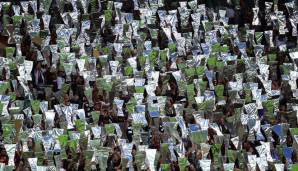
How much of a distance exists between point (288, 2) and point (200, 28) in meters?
1.96

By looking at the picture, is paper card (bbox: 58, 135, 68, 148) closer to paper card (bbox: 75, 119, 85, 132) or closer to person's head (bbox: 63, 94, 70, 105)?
paper card (bbox: 75, 119, 85, 132)

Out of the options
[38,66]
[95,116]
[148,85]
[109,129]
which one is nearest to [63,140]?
[109,129]

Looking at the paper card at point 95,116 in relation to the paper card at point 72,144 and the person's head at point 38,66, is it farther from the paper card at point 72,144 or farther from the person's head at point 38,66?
the person's head at point 38,66

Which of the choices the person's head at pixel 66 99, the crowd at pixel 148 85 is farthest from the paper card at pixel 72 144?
the person's head at pixel 66 99

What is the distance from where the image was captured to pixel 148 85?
15633mm

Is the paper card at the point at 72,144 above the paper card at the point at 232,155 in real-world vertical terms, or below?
above

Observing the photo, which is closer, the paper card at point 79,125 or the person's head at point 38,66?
the paper card at point 79,125

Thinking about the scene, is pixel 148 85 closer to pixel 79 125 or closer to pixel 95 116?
pixel 95 116

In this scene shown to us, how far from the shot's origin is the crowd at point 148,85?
14133 mm

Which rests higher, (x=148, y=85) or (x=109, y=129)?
(x=148, y=85)

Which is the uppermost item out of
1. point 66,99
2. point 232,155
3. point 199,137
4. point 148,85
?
point 148,85

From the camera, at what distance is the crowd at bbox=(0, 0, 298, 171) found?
1413 centimetres

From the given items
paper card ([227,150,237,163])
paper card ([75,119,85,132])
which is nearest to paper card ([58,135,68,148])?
paper card ([75,119,85,132])

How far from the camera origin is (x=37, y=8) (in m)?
18.1
